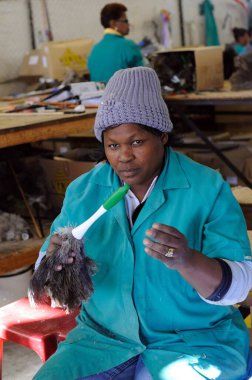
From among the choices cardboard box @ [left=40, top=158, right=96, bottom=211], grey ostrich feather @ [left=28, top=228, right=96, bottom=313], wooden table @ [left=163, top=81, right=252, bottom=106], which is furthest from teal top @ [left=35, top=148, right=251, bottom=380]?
wooden table @ [left=163, top=81, right=252, bottom=106]

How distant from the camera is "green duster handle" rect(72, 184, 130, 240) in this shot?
1805 millimetres

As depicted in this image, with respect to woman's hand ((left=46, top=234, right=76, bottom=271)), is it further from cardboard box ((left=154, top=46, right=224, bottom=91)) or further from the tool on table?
cardboard box ((left=154, top=46, right=224, bottom=91))

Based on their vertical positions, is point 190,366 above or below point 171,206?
below

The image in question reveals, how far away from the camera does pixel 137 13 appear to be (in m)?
9.91

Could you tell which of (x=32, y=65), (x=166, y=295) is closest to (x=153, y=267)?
(x=166, y=295)

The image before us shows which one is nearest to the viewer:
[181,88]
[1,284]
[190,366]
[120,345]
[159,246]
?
[159,246]

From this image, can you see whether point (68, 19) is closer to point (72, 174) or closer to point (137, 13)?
point (137, 13)

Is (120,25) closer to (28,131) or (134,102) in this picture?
(28,131)

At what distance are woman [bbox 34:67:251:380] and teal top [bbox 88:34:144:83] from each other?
14.5ft

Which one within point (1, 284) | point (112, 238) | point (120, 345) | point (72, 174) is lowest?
point (1, 284)

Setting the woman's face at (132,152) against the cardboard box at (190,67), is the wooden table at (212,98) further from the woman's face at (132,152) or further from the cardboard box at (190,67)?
the woman's face at (132,152)

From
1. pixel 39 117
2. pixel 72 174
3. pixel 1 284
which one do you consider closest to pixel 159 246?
pixel 1 284

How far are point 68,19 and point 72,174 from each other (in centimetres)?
450

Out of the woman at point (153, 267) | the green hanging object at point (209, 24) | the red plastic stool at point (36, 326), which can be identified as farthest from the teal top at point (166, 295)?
the green hanging object at point (209, 24)
